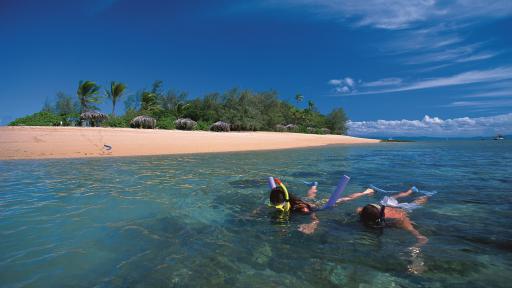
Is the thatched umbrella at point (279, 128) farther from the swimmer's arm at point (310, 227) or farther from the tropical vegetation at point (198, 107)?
the swimmer's arm at point (310, 227)

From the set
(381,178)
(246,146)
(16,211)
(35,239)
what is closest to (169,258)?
(35,239)

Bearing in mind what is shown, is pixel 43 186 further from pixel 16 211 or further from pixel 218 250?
pixel 218 250

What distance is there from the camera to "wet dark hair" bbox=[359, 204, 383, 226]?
209 inches

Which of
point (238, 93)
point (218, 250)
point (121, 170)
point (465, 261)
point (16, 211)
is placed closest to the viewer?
point (465, 261)

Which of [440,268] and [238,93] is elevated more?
[238,93]

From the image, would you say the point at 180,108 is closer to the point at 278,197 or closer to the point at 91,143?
the point at 91,143

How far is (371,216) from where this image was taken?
17.5 ft

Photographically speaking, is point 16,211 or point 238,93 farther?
point 238,93

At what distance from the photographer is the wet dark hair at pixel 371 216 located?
17.4 feet

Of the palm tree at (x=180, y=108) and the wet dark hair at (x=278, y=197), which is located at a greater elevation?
the palm tree at (x=180, y=108)

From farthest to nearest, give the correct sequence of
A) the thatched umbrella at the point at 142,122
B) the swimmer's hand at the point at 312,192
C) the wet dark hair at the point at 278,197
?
the thatched umbrella at the point at 142,122 → the swimmer's hand at the point at 312,192 → the wet dark hair at the point at 278,197

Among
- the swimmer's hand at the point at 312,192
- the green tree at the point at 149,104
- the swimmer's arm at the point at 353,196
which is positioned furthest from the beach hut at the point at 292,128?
the swimmer's arm at the point at 353,196

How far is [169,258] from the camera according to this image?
3.97 metres

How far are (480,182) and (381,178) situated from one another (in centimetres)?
318
